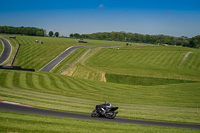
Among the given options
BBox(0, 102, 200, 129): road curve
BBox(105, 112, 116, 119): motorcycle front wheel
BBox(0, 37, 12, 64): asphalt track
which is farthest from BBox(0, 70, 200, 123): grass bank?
BBox(0, 37, 12, 64): asphalt track

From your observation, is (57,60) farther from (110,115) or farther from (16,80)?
(110,115)

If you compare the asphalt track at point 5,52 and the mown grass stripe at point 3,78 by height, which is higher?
the asphalt track at point 5,52

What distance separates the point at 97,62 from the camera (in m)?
78.2

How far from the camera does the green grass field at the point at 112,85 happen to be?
24.6m

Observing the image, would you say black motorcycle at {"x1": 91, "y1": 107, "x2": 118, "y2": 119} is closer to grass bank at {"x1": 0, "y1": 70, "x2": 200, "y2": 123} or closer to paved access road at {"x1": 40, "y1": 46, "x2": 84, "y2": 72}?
grass bank at {"x1": 0, "y1": 70, "x2": 200, "y2": 123}

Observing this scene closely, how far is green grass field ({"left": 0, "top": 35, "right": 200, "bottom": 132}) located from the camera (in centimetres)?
2456

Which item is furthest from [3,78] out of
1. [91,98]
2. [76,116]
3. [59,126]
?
[59,126]

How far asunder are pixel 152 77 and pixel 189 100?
80.9ft

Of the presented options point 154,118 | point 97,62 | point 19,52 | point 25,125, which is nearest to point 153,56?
point 97,62

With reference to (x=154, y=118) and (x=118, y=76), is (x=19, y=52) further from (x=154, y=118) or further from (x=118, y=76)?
(x=154, y=118)

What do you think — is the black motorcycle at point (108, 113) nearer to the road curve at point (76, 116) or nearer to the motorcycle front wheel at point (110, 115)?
the motorcycle front wheel at point (110, 115)

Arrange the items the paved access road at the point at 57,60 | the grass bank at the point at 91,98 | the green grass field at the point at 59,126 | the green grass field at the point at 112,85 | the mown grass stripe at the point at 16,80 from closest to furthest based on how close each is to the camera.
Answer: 1. the green grass field at the point at 59,126
2. the green grass field at the point at 112,85
3. the grass bank at the point at 91,98
4. the mown grass stripe at the point at 16,80
5. the paved access road at the point at 57,60

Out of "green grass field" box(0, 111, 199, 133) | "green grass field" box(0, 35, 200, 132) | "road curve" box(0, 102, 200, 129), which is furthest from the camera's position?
"green grass field" box(0, 35, 200, 132)

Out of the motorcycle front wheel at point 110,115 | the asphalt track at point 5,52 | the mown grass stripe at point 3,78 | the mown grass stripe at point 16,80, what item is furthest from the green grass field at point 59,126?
the asphalt track at point 5,52
